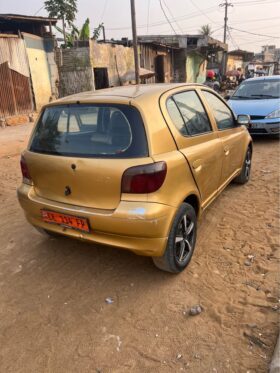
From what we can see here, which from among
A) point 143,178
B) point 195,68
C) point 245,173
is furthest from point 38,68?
point 195,68

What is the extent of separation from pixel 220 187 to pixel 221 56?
38.4m

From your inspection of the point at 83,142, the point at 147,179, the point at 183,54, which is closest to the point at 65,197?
the point at 83,142

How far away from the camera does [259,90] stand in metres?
9.18

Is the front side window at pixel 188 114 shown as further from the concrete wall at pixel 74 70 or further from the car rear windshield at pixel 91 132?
the concrete wall at pixel 74 70

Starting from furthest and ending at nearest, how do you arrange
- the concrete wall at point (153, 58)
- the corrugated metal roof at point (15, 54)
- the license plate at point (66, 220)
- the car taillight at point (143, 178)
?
the concrete wall at point (153, 58) < the corrugated metal roof at point (15, 54) < the license plate at point (66, 220) < the car taillight at point (143, 178)

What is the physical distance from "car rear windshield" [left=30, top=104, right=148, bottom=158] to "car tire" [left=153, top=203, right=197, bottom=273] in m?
0.71

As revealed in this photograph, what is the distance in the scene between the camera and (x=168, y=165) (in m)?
2.74

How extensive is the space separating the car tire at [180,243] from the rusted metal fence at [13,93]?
11.2 metres

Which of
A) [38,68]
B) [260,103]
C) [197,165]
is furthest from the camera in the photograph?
[38,68]

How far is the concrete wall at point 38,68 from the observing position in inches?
537

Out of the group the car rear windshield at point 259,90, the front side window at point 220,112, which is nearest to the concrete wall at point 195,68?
the car rear windshield at point 259,90

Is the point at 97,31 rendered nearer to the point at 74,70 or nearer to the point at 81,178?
the point at 74,70

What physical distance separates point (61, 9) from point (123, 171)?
1111 inches

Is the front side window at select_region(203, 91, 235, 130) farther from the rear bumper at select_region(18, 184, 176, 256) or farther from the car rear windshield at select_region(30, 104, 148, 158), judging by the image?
the rear bumper at select_region(18, 184, 176, 256)
